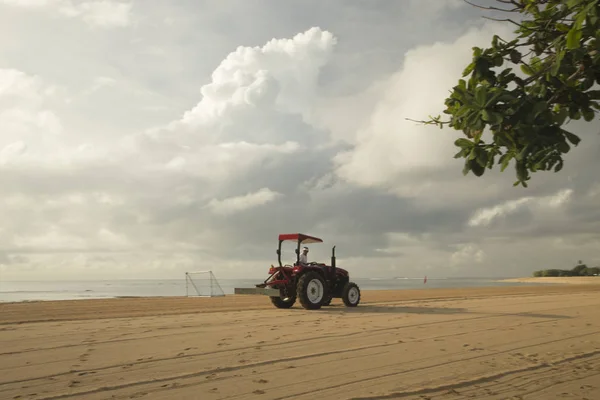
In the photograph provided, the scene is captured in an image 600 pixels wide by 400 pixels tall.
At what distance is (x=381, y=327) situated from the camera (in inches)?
354

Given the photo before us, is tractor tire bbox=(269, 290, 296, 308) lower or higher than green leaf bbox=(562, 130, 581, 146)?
lower

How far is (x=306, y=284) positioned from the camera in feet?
43.1

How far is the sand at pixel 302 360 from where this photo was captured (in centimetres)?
466

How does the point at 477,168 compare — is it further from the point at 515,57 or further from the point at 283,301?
the point at 283,301

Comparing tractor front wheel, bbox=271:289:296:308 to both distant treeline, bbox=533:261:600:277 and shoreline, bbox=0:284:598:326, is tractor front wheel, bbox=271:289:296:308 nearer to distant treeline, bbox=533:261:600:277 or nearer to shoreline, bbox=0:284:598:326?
shoreline, bbox=0:284:598:326

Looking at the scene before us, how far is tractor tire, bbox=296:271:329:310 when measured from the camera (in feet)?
42.8

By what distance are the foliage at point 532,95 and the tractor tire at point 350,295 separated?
1043 centimetres

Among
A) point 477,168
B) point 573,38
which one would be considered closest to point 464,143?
point 477,168

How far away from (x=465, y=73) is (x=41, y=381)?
5.04 metres

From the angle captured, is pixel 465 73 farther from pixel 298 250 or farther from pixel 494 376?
pixel 298 250

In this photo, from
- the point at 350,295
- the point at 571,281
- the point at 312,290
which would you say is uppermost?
the point at 312,290

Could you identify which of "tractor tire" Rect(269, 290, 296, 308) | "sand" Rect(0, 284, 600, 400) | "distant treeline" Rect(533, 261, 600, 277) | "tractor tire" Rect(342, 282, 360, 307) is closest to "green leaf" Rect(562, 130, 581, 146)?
"sand" Rect(0, 284, 600, 400)

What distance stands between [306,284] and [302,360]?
7.20 meters

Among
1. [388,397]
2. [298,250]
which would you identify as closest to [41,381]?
[388,397]
